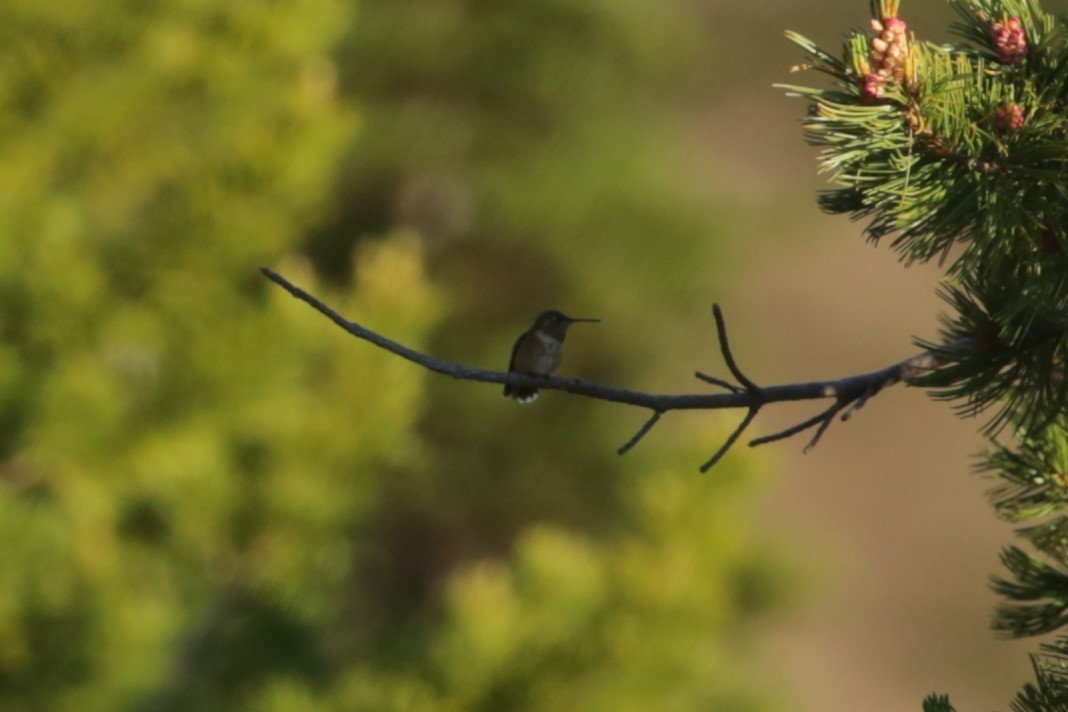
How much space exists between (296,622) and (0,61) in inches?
82.2

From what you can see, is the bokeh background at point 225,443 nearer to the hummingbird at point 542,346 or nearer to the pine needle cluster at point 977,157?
the hummingbird at point 542,346

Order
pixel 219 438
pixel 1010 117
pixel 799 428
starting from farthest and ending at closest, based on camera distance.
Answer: pixel 219 438 < pixel 799 428 < pixel 1010 117

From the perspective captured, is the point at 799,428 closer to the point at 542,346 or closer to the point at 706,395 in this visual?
the point at 706,395

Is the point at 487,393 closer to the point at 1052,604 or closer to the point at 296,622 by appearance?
the point at 296,622

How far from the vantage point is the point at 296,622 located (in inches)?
201

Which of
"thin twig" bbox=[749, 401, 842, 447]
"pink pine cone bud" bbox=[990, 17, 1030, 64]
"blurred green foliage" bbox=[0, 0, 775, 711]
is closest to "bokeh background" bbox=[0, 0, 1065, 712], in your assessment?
"blurred green foliage" bbox=[0, 0, 775, 711]

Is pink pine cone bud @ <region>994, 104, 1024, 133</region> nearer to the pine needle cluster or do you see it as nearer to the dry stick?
the pine needle cluster

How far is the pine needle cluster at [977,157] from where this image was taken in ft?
5.59

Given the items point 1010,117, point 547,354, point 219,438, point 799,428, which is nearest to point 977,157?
point 1010,117

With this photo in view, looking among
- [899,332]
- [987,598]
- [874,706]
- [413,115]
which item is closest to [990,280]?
[413,115]

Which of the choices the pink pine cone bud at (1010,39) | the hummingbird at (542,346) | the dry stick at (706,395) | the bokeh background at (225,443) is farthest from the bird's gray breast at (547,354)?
the pink pine cone bud at (1010,39)

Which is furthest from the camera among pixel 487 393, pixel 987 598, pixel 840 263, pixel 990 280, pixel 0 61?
pixel 840 263

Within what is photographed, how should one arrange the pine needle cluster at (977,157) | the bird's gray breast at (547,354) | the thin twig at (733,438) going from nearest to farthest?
the pine needle cluster at (977,157), the thin twig at (733,438), the bird's gray breast at (547,354)

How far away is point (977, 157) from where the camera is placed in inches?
69.6
